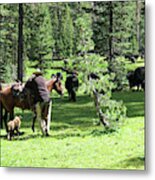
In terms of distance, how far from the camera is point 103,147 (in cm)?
360

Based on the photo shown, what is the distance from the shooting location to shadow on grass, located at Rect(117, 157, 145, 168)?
3502 millimetres

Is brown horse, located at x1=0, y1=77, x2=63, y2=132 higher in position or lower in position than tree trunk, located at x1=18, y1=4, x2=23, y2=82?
lower

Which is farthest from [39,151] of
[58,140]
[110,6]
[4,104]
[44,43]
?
[110,6]

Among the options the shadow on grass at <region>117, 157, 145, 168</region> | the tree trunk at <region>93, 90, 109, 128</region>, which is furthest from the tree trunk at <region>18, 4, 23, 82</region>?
the shadow on grass at <region>117, 157, 145, 168</region>

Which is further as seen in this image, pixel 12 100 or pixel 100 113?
pixel 12 100

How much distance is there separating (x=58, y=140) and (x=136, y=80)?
Result: 63 cm

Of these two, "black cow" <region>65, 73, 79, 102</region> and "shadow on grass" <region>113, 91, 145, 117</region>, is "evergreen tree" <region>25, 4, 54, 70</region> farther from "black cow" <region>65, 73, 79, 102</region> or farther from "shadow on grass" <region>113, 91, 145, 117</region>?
"shadow on grass" <region>113, 91, 145, 117</region>

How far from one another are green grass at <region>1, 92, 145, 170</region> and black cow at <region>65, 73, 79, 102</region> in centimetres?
5

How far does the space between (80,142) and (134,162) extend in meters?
0.37

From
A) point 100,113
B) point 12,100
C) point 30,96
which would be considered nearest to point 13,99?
point 12,100

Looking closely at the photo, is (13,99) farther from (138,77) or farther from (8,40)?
(138,77)

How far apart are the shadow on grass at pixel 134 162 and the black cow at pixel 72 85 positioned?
51 centimetres

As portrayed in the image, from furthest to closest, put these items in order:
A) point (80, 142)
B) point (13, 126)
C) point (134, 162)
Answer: point (13, 126), point (80, 142), point (134, 162)

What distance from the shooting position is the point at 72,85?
3684 mm
